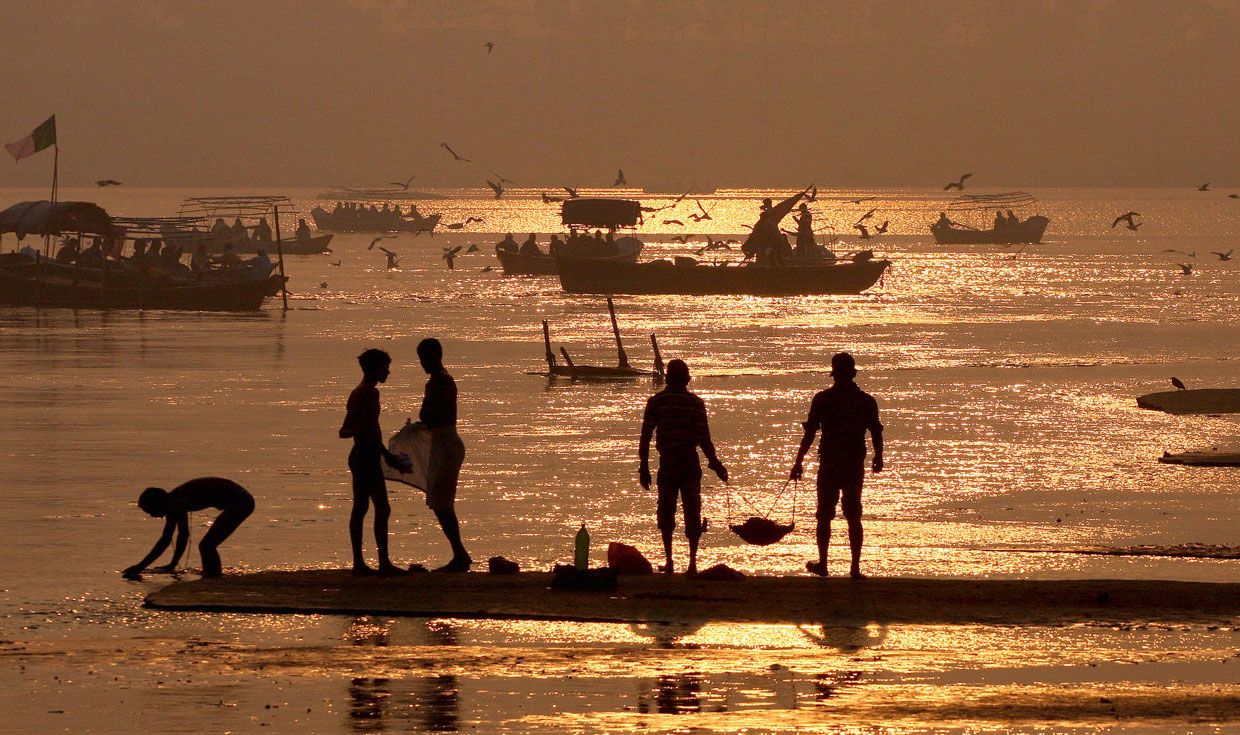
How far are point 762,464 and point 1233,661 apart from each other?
1300 centimetres

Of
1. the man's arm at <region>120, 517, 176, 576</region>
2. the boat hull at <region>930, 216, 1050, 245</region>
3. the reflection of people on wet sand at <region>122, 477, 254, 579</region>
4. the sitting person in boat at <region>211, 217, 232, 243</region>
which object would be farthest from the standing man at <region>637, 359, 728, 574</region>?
the boat hull at <region>930, 216, 1050, 245</region>

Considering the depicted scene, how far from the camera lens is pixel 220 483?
13703mm

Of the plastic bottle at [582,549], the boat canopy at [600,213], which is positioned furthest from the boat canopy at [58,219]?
the plastic bottle at [582,549]

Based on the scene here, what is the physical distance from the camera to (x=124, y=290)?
200 ft

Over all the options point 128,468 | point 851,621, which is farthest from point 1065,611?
point 128,468

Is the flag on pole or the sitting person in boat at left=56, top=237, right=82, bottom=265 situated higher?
the flag on pole

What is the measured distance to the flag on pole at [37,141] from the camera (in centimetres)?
6212

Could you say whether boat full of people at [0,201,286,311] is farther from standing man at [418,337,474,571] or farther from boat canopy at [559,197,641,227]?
standing man at [418,337,474,571]

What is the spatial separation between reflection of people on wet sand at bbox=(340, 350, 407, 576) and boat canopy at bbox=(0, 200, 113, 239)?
46933 millimetres

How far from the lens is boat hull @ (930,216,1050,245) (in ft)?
604

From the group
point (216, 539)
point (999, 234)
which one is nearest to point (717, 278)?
point (216, 539)

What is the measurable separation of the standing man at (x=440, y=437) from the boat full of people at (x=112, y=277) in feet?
158

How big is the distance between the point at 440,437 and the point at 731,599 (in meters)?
2.38

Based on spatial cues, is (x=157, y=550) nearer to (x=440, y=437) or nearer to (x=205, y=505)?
(x=205, y=505)
